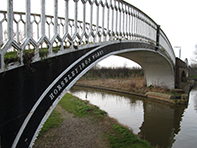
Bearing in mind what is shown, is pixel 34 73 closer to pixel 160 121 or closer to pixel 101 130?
pixel 101 130

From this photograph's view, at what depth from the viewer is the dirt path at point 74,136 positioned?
6.23 meters

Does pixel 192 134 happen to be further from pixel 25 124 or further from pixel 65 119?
pixel 25 124

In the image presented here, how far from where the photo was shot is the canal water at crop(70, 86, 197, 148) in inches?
328

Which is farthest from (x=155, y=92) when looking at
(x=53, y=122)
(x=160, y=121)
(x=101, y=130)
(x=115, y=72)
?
(x=115, y=72)

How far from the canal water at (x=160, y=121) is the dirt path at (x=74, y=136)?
2713mm

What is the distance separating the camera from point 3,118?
2.87 metres

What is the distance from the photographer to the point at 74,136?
696 cm

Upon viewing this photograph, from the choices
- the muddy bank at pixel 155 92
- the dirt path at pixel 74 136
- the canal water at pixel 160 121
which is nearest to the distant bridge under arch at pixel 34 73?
the dirt path at pixel 74 136

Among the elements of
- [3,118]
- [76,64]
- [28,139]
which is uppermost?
[76,64]

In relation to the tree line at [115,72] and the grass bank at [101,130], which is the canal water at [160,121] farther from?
the tree line at [115,72]

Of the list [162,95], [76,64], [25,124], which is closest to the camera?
[25,124]

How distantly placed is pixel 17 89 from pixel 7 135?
850 mm

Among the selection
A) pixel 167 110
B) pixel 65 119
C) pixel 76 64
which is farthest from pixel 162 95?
pixel 76 64

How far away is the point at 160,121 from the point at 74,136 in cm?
687
